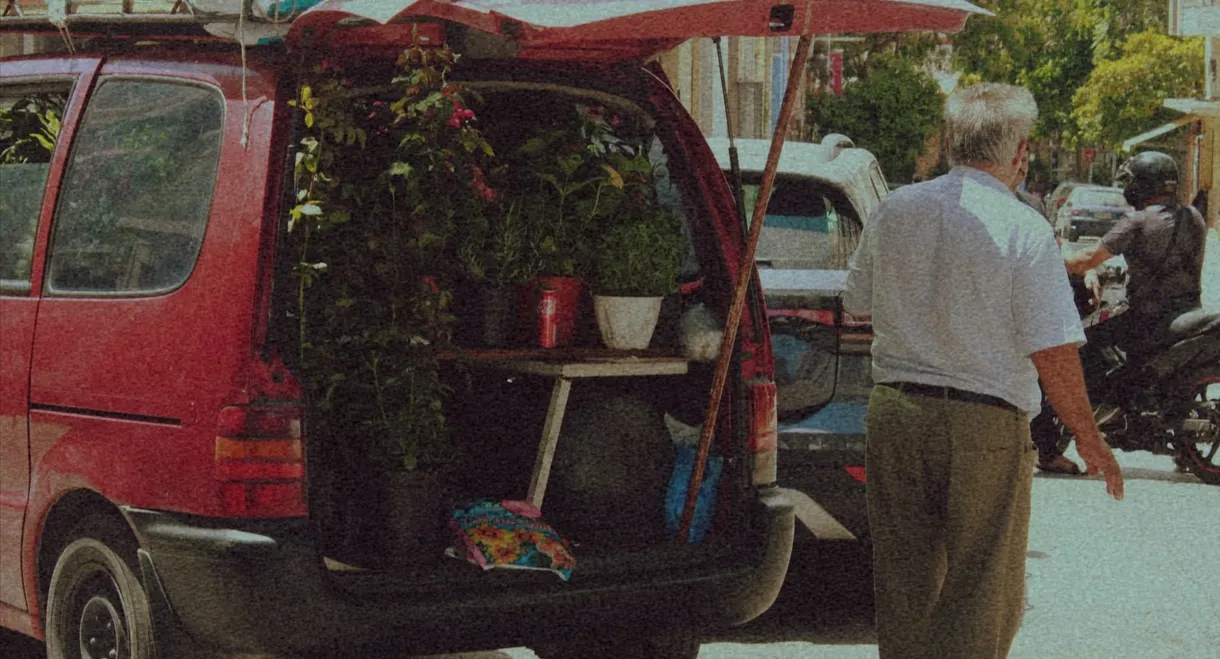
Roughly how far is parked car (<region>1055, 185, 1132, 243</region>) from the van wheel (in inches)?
1693

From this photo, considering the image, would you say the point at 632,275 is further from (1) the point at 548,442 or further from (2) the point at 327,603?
(2) the point at 327,603

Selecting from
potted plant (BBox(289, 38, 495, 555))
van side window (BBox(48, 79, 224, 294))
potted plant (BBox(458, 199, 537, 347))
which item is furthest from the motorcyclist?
van side window (BBox(48, 79, 224, 294))

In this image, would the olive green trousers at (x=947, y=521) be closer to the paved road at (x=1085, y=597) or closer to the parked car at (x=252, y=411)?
the parked car at (x=252, y=411)

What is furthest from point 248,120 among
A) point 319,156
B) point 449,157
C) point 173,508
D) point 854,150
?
point 854,150

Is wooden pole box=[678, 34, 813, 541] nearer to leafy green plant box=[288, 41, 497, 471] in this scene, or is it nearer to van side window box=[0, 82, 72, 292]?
leafy green plant box=[288, 41, 497, 471]

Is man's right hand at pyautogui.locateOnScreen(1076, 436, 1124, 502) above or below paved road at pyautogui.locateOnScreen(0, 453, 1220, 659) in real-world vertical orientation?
above

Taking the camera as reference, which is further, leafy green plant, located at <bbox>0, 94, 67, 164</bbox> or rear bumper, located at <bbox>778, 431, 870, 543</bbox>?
rear bumper, located at <bbox>778, 431, 870, 543</bbox>

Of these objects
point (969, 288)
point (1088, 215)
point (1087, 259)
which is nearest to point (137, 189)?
point (969, 288)

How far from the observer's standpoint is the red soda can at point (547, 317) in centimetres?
555

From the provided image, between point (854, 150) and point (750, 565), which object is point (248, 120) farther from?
point (854, 150)

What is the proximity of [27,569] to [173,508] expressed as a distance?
2.68 feet

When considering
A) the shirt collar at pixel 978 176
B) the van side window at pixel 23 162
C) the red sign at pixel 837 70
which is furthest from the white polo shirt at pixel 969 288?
the red sign at pixel 837 70

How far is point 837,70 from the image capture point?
37.4 meters

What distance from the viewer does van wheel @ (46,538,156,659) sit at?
4809 mm
